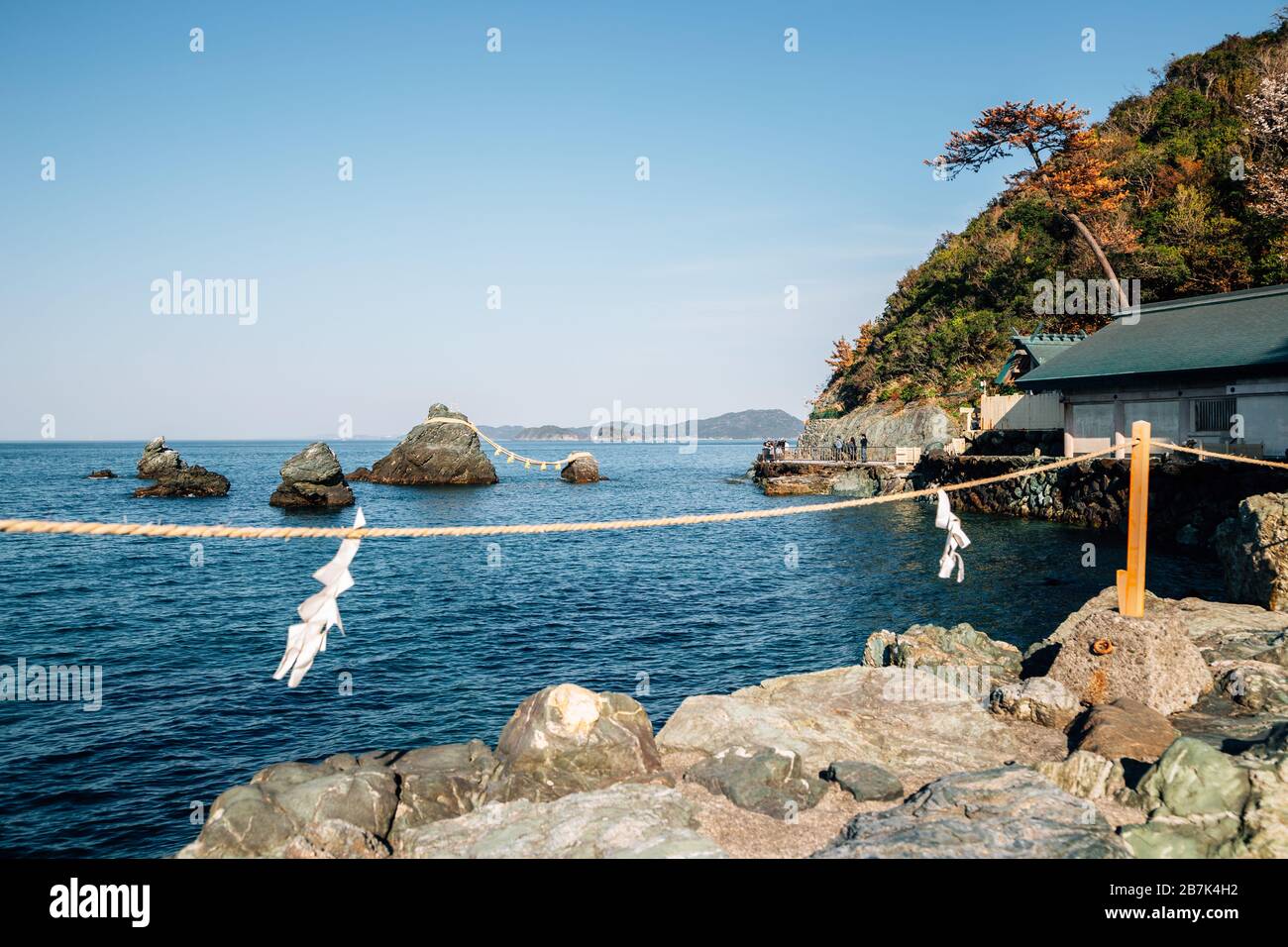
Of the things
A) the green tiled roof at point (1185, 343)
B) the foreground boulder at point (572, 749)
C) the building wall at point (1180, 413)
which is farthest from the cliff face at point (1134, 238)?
the foreground boulder at point (572, 749)

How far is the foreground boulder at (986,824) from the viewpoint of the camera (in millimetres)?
7094

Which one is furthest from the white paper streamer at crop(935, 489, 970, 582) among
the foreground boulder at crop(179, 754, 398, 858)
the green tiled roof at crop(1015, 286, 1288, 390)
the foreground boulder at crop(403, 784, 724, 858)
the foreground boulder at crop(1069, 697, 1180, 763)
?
the green tiled roof at crop(1015, 286, 1288, 390)

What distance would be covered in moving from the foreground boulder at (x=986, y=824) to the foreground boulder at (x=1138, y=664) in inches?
145

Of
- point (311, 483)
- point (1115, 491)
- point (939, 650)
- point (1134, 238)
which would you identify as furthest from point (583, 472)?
point (939, 650)

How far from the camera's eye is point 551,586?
109ft

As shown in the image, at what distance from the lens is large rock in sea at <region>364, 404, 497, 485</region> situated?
84562mm

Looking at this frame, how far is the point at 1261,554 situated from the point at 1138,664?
957 cm

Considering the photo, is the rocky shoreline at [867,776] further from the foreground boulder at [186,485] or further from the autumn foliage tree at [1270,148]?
the foreground boulder at [186,485]

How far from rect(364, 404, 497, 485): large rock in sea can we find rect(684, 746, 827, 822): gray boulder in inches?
3054

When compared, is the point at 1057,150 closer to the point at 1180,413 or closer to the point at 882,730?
the point at 1180,413

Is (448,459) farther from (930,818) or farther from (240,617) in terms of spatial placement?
(930,818)

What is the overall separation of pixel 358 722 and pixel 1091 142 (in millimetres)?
66847

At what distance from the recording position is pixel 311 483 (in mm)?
64500
